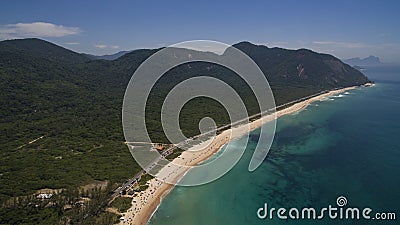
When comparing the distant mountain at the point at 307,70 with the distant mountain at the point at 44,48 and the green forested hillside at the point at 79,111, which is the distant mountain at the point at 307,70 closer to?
the green forested hillside at the point at 79,111

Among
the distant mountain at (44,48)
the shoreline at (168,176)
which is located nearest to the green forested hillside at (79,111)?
the shoreline at (168,176)

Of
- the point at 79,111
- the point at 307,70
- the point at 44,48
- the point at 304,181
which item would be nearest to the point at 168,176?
the point at 304,181

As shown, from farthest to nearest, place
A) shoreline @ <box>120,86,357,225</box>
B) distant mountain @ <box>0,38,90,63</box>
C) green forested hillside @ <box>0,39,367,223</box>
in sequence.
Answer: distant mountain @ <box>0,38,90,63</box>, green forested hillside @ <box>0,39,367,223</box>, shoreline @ <box>120,86,357,225</box>

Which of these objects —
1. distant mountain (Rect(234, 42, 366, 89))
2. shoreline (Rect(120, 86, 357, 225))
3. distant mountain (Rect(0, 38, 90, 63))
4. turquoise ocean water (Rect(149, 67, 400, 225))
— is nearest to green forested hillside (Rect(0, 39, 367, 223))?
distant mountain (Rect(234, 42, 366, 89))

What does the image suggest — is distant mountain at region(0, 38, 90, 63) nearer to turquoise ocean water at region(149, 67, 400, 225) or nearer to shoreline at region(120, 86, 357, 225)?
shoreline at region(120, 86, 357, 225)

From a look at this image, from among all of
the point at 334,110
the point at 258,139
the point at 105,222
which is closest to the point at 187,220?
the point at 105,222

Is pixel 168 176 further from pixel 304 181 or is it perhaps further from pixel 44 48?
pixel 44 48

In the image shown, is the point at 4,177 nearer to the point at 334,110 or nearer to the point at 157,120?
the point at 157,120
